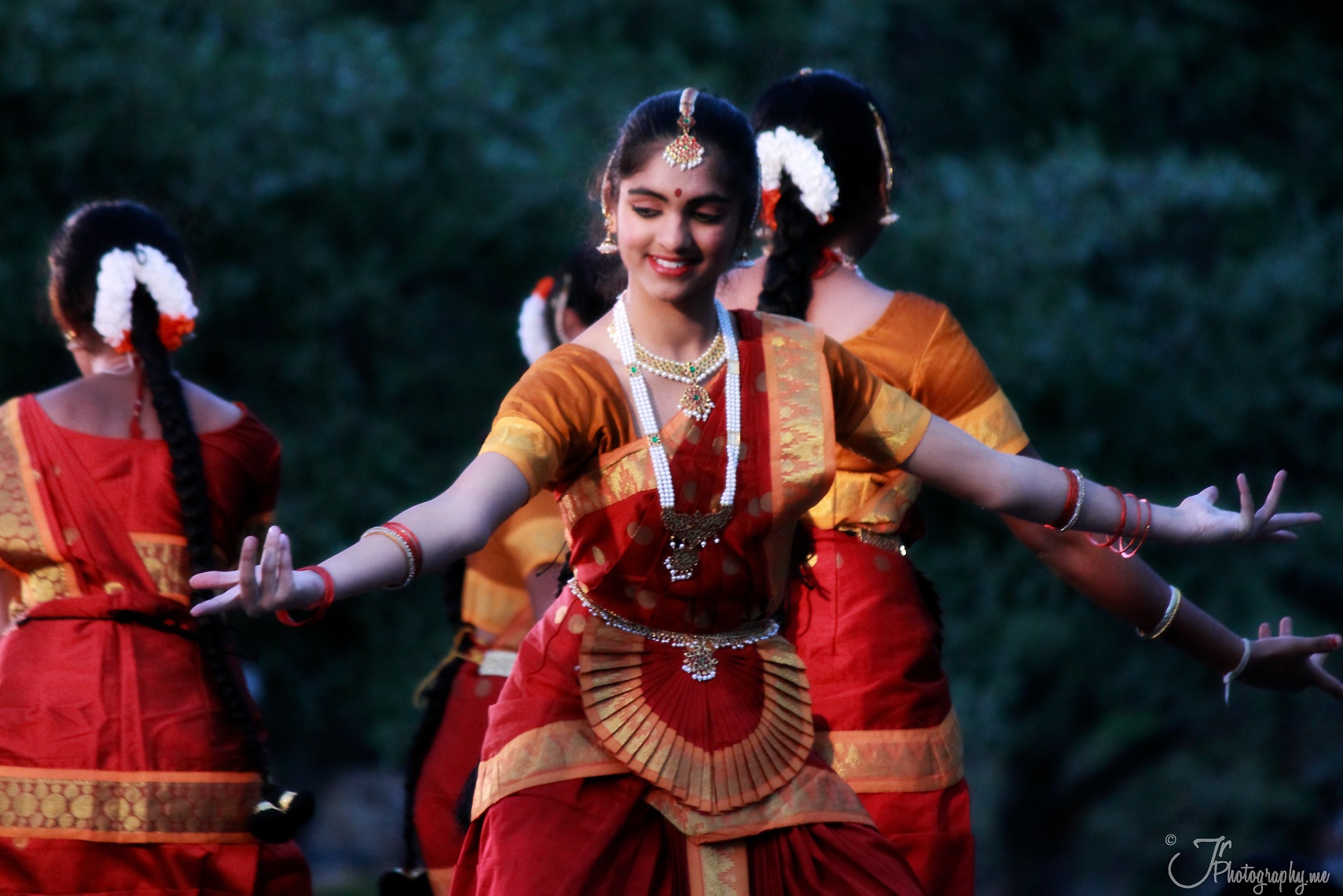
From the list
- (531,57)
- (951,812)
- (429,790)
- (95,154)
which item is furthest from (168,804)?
(531,57)

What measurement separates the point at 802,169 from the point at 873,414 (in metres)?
0.85

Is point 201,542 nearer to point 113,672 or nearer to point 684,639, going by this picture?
point 113,672

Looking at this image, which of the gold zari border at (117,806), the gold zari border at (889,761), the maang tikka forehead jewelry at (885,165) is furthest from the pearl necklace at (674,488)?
the gold zari border at (117,806)

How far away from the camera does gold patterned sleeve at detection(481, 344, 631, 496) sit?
8.42 feet

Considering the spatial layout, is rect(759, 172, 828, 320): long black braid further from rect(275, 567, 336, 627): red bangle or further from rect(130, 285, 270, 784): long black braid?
rect(275, 567, 336, 627): red bangle

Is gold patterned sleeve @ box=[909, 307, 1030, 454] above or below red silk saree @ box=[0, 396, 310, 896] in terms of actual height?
above

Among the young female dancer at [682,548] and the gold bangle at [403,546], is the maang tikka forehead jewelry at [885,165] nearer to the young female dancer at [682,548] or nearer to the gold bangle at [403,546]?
the young female dancer at [682,548]

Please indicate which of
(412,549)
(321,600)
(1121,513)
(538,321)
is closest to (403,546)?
(412,549)

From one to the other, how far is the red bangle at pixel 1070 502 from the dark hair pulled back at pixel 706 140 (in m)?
0.68

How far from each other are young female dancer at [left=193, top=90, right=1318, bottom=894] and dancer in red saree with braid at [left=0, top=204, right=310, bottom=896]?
1177 mm

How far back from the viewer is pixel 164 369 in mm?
3789

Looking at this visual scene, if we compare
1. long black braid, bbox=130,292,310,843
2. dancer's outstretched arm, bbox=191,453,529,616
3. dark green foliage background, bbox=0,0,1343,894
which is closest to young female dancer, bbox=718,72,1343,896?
dancer's outstretched arm, bbox=191,453,529,616

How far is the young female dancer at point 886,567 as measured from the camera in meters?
3.33

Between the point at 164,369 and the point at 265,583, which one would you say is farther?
the point at 164,369
